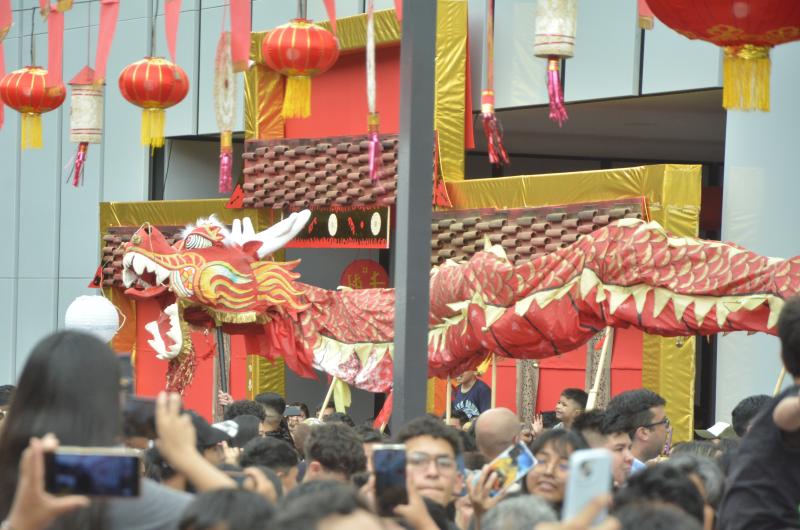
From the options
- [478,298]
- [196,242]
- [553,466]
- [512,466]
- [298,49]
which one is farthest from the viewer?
[196,242]

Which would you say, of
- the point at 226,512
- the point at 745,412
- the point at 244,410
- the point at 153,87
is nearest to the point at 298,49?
the point at 153,87

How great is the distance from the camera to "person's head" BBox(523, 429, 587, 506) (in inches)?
172

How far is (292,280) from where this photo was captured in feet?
37.5

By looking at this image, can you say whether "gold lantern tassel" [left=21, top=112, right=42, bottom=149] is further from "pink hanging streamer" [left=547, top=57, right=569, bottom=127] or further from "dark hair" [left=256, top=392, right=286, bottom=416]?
"pink hanging streamer" [left=547, top=57, right=569, bottom=127]

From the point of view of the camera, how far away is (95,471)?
2674 millimetres

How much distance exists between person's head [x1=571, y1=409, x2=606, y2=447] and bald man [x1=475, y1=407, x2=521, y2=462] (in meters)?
0.26

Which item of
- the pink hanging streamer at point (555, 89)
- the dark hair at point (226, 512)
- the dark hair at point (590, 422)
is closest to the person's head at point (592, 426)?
the dark hair at point (590, 422)

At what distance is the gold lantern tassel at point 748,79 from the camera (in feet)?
23.0

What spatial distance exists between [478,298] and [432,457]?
528cm

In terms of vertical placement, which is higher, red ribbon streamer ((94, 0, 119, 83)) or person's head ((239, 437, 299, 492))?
red ribbon streamer ((94, 0, 119, 83))

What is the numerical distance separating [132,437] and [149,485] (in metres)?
0.18

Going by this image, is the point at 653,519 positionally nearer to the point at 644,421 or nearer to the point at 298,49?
the point at 644,421

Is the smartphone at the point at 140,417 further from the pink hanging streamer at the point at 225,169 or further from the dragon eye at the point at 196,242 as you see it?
the dragon eye at the point at 196,242

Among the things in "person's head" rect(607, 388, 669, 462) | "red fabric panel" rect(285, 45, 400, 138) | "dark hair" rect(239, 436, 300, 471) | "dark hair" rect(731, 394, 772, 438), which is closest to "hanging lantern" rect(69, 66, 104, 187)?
"red fabric panel" rect(285, 45, 400, 138)
